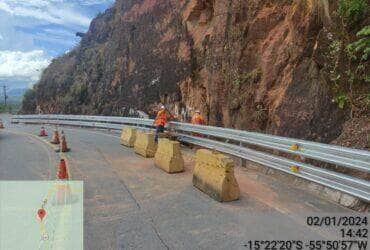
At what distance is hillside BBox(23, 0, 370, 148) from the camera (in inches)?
366

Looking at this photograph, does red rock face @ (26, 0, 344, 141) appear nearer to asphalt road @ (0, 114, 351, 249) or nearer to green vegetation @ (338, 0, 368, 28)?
green vegetation @ (338, 0, 368, 28)

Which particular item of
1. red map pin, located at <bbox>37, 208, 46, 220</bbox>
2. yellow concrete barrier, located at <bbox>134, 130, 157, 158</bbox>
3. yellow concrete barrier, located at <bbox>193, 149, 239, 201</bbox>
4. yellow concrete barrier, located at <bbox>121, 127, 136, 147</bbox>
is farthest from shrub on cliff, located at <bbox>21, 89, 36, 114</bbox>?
red map pin, located at <bbox>37, 208, 46, 220</bbox>

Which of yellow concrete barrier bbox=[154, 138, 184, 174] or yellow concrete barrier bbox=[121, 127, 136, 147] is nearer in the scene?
yellow concrete barrier bbox=[154, 138, 184, 174]

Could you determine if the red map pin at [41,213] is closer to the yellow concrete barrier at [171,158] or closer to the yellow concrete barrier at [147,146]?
the yellow concrete barrier at [171,158]

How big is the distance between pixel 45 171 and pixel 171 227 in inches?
218

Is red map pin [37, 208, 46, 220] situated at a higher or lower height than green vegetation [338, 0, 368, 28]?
lower

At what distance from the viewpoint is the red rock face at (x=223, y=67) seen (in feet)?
33.9

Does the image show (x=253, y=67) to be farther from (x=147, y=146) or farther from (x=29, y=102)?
(x=29, y=102)

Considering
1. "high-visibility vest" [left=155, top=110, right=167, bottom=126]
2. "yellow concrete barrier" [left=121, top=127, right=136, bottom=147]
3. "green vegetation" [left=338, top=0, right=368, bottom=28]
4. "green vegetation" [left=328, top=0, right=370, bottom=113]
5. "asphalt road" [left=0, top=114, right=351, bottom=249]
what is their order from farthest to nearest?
"yellow concrete barrier" [left=121, top=127, right=136, bottom=147]
"high-visibility vest" [left=155, top=110, right=167, bottom=126]
"green vegetation" [left=338, top=0, right=368, bottom=28]
"green vegetation" [left=328, top=0, right=370, bottom=113]
"asphalt road" [left=0, top=114, right=351, bottom=249]

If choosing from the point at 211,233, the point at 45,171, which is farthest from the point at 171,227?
the point at 45,171

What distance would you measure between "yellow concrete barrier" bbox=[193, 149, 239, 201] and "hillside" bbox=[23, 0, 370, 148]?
2.54 meters

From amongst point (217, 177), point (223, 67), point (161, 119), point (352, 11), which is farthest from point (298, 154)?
point (223, 67)

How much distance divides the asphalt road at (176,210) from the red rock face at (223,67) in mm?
2279

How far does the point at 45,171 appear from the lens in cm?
1029
